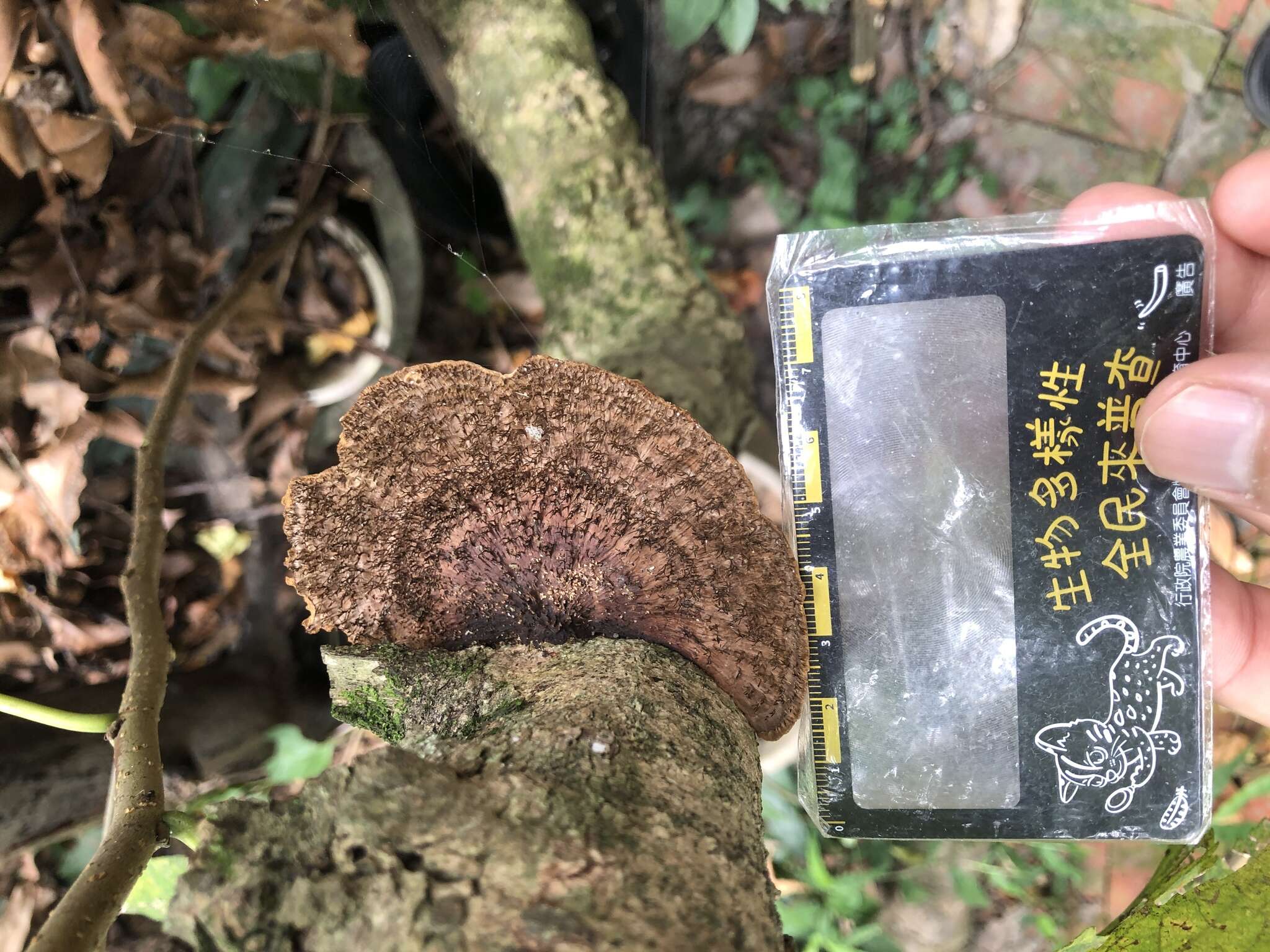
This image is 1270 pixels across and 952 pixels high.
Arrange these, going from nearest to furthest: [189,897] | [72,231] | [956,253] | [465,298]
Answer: [189,897] → [956,253] → [72,231] → [465,298]

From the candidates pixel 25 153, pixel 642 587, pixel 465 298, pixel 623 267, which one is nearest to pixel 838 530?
pixel 642 587

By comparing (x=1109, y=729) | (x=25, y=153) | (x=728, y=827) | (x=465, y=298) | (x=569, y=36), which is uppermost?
(x=569, y=36)

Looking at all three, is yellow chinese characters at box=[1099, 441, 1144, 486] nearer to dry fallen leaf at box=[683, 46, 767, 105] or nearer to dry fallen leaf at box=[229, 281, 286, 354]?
dry fallen leaf at box=[683, 46, 767, 105]

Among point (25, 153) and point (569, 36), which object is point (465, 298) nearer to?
point (569, 36)

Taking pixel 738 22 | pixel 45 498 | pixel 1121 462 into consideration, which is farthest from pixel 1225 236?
pixel 45 498

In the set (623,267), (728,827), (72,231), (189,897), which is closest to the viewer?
(189,897)

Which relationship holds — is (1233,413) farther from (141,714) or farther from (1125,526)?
(141,714)

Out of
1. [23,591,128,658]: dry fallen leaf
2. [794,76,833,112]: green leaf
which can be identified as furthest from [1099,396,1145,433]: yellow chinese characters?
[23,591,128,658]: dry fallen leaf

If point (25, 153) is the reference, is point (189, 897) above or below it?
below
